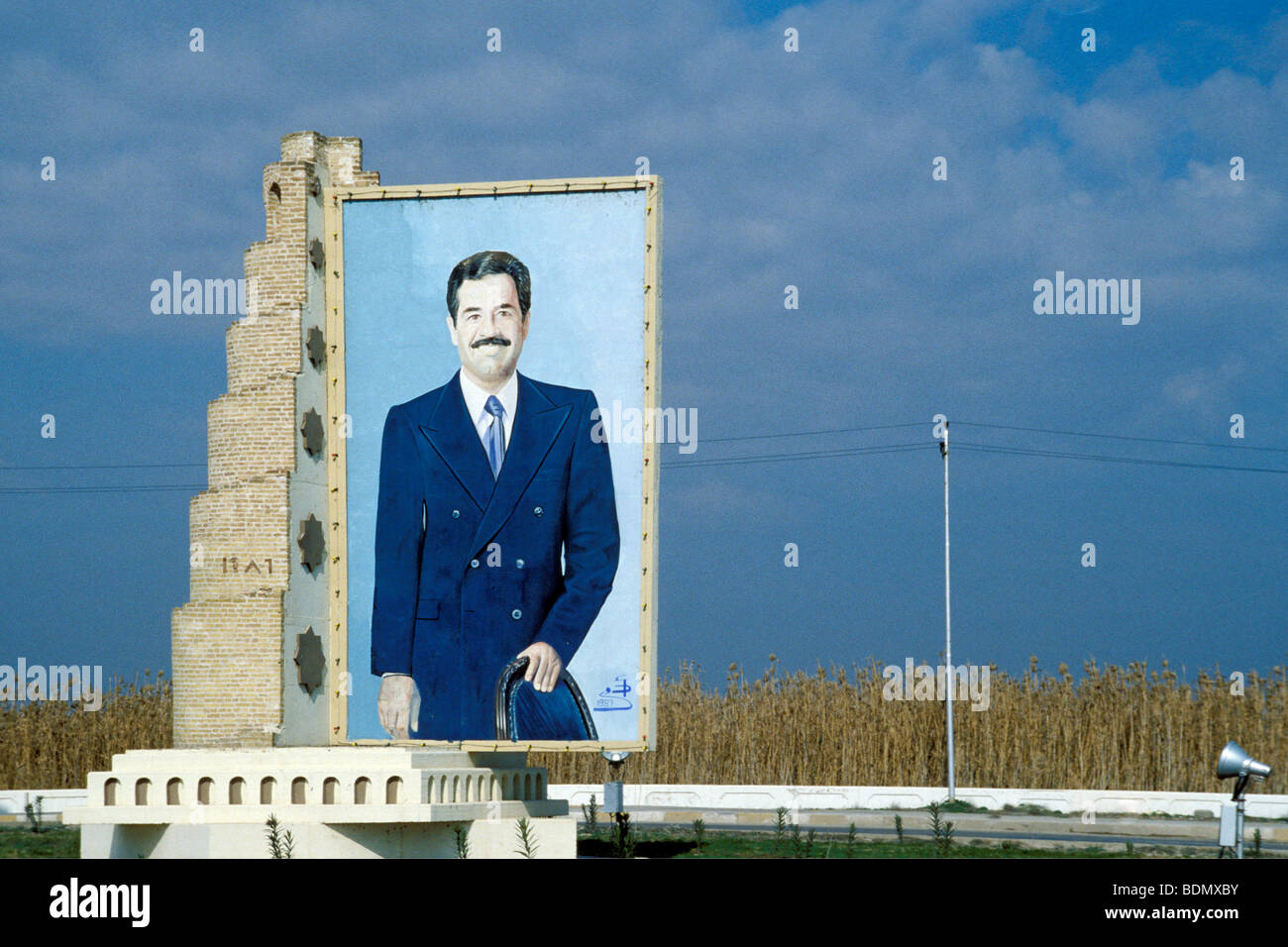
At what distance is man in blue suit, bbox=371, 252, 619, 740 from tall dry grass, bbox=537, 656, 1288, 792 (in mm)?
13881

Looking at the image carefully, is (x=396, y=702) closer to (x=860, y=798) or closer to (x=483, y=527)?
(x=483, y=527)

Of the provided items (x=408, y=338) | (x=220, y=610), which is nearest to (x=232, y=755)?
(x=220, y=610)

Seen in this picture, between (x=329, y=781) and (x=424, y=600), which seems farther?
(x=424, y=600)

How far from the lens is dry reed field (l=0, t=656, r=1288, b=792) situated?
1348 inches

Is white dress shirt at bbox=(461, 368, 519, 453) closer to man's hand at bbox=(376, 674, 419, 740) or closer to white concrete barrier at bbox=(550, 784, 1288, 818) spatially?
man's hand at bbox=(376, 674, 419, 740)

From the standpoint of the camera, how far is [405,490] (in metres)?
21.2

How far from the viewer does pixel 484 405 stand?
21016mm

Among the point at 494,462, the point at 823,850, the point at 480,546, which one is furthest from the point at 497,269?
the point at 823,850

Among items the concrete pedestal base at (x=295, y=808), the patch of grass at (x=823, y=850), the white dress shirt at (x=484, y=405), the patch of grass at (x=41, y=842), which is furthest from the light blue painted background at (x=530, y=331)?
the patch of grass at (x=41, y=842)

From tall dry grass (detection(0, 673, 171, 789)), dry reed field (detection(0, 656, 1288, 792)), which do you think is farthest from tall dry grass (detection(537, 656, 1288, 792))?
tall dry grass (detection(0, 673, 171, 789))

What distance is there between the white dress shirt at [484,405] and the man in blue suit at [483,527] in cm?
1
